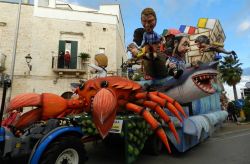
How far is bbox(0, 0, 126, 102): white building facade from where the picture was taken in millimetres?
16984

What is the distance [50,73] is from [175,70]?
12.4 meters

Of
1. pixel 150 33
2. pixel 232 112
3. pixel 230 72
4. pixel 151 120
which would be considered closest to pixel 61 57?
pixel 150 33

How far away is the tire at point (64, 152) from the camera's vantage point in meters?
3.98

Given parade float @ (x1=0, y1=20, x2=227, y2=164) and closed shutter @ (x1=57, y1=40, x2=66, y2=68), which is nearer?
parade float @ (x1=0, y1=20, x2=227, y2=164)

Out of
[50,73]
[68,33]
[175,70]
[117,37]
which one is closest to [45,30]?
[68,33]

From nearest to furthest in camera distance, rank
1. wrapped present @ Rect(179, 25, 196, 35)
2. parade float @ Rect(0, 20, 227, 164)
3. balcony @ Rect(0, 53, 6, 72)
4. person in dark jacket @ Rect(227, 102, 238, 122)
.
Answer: parade float @ Rect(0, 20, 227, 164) < wrapped present @ Rect(179, 25, 196, 35) < balcony @ Rect(0, 53, 6, 72) < person in dark jacket @ Rect(227, 102, 238, 122)

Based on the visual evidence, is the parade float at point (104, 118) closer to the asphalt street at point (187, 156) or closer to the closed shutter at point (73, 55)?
the asphalt street at point (187, 156)

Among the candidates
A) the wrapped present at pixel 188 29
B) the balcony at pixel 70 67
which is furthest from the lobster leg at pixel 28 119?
the balcony at pixel 70 67

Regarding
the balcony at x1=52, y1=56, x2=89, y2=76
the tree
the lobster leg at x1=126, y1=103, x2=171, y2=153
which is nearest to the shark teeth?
the lobster leg at x1=126, y1=103, x2=171, y2=153

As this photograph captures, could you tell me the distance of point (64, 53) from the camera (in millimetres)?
17750

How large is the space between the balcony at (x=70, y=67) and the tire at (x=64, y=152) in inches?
518

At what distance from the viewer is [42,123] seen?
204 inches

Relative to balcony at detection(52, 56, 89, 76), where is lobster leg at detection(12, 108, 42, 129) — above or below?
below

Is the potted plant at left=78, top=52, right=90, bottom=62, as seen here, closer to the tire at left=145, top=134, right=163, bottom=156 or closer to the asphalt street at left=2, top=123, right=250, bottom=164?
the asphalt street at left=2, top=123, right=250, bottom=164
